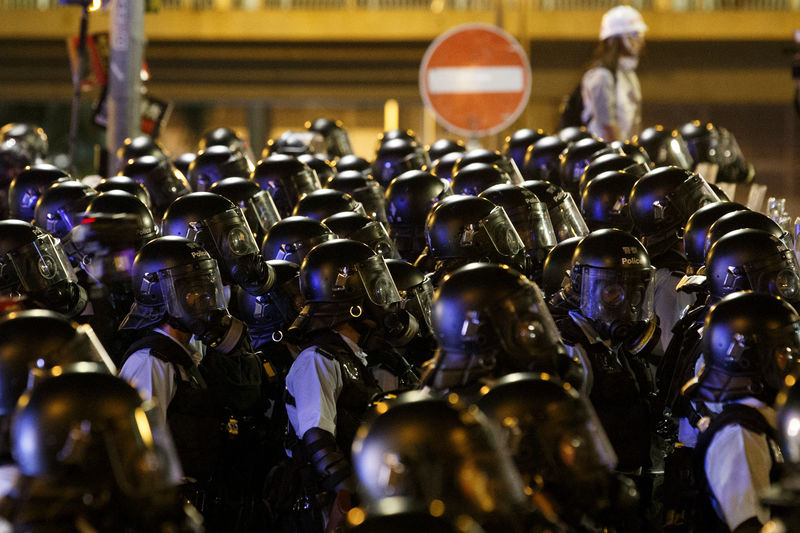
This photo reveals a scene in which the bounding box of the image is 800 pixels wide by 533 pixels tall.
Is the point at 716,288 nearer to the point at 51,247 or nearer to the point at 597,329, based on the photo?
the point at 597,329

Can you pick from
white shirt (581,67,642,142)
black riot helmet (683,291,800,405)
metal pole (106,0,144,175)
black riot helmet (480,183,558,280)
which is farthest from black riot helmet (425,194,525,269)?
white shirt (581,67,642,142)

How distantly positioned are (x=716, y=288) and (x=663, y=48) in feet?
51.5

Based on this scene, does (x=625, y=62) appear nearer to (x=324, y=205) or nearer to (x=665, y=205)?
(x=665, y=205)

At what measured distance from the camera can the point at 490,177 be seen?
27.9ft

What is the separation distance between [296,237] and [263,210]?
1.22 meters

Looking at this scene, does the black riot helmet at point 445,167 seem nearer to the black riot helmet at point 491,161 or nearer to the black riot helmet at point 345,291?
the black riot helmet at point 491,161

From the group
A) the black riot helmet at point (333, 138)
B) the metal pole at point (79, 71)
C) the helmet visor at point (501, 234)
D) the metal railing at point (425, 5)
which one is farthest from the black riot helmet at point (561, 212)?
the metal railing at point (425, 5)

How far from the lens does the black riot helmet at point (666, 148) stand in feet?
33.6

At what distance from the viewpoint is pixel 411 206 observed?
27.8 feet

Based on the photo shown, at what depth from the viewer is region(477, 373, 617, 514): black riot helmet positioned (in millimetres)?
→ 3693

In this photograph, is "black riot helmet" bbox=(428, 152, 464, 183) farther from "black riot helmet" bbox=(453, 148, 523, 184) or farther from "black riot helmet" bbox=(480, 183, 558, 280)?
"black riot helmet" bbox=(480, 183, 558, 280)

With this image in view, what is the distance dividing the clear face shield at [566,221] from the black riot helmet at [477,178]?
535 millimetres

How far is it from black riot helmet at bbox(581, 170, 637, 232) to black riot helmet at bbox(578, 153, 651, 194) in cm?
42

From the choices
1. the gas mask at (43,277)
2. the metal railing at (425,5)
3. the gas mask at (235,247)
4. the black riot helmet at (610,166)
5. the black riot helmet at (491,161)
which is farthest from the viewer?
the metal railing at (425,5)
